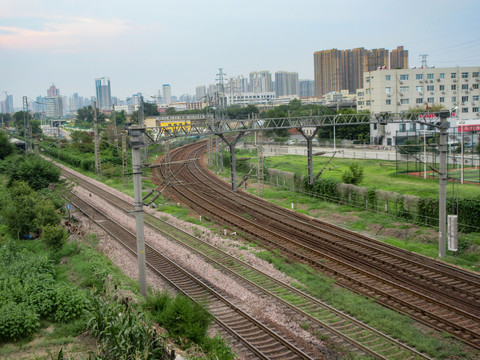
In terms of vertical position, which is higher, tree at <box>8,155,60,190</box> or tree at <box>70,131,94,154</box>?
tree at <box>70,131,94,154</box>

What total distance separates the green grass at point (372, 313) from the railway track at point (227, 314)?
7.56 ft

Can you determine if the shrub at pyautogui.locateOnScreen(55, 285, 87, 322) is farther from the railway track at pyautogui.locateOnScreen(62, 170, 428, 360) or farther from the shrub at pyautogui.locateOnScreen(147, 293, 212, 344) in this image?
the railway track at pyautogui.locateOnScreen(62, 170, 428, 360)

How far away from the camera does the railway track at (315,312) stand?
9.55 meters

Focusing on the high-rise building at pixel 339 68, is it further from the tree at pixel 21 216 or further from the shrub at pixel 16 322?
the shrub at pixel 16 322

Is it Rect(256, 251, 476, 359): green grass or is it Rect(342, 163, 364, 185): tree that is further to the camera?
Rect(342, 163, 364, 185): tree

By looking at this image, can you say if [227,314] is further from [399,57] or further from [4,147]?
[399,57]

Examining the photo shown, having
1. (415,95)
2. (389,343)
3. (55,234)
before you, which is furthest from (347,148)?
(389,343)

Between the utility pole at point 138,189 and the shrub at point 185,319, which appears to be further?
the utility pole at point 138,189

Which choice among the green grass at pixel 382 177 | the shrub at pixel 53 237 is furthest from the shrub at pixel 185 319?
the green grass at pixel 382 177

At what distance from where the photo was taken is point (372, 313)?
1127cm

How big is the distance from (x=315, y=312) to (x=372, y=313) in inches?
54.9

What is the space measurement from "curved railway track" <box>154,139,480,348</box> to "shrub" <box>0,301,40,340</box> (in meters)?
8.46

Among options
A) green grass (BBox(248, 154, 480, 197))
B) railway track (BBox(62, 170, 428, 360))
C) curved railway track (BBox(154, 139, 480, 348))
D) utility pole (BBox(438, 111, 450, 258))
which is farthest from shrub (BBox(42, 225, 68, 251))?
green grass (BBox(248, 154, 480, 197))

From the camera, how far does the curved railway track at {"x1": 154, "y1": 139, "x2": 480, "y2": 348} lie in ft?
37.5
